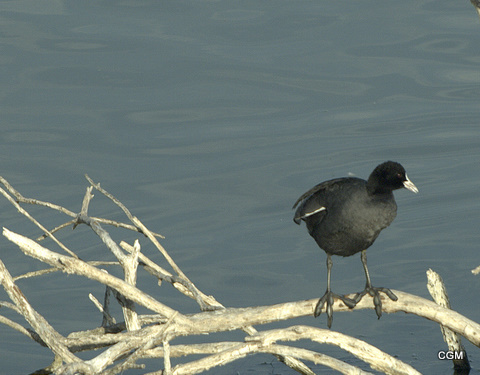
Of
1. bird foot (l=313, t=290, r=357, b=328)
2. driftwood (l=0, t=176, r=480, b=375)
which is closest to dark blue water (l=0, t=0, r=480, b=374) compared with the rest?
bird foot (l=313, t=290, r=357, b=328)

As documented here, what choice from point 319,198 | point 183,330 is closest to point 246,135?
point 319,198

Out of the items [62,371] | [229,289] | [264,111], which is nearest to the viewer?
[62,371]

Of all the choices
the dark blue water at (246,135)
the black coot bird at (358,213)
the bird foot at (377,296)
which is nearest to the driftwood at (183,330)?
the bird foot at (377,296)

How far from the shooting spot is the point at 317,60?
16.5 m

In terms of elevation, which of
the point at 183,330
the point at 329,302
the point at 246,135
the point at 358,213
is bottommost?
the point at 246,135

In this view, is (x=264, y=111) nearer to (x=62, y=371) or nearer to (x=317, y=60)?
(x=317, y=60)

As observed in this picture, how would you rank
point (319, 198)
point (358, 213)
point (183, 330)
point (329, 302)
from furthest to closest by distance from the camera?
point (319, 198) < point (329, 302) < point (358, 213) < point (183, 330)

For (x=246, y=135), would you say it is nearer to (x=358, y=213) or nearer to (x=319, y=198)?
(x=319, y=198)

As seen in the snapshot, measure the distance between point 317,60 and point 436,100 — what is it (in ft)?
7.25

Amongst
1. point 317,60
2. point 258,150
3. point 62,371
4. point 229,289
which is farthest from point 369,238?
point 317,60

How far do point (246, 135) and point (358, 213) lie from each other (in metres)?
7.47

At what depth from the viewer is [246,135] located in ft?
48.6

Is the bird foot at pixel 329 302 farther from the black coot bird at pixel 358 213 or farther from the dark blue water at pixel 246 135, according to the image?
the dark blue water at pixel 246 135

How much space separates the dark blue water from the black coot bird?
263 cm
